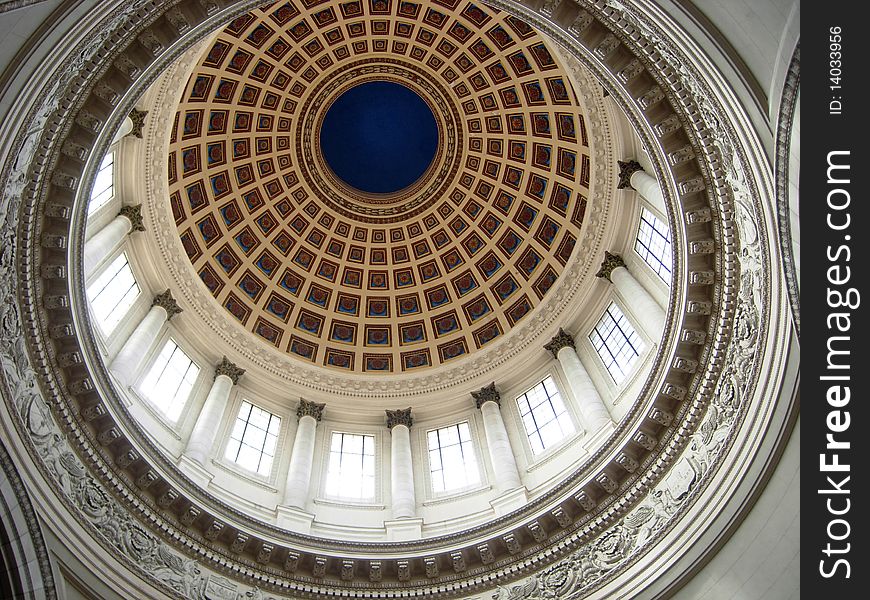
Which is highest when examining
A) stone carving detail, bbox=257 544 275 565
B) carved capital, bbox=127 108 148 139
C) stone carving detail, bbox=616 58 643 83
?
carved capital, bbox=127 108 148 139

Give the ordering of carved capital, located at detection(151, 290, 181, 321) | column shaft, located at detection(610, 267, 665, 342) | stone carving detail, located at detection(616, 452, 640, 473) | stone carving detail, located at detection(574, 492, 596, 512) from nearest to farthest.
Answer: stone carving detail, located at detection(616, 452, 640, 473) < stone carving detail, located at detection(574, 492, 596, 512) < column shaft, located at detection(610, 267, 665, 342) < carved capital, located at detection(151, 290, 181, 321)

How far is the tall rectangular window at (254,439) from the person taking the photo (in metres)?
24.9

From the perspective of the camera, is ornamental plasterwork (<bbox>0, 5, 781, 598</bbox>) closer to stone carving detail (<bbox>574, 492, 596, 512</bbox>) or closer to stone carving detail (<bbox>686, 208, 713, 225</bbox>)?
stone carving detail (<bbox>574, 492, 596, 512</bbox>)

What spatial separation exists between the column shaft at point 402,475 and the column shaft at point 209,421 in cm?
640

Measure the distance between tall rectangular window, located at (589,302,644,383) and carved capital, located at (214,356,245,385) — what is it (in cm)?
1393

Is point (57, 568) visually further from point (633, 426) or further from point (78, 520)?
point (633, 426)

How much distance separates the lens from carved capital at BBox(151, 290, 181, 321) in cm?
2666

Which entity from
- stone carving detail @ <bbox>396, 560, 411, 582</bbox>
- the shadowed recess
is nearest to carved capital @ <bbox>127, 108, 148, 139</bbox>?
the shadowed recess

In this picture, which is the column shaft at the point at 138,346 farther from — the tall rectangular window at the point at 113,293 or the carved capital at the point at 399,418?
the carved capital at the point at 399,418

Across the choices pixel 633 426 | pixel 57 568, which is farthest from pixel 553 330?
pixel 57 568

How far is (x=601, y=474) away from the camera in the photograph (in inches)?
731

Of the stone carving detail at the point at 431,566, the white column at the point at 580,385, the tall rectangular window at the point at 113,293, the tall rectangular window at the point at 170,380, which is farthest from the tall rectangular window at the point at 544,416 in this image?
the tall rectangular window at the point at 113,293

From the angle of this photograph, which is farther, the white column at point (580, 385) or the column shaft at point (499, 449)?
the column shaft at point (499, 449)

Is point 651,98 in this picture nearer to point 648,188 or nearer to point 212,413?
point 648,188
